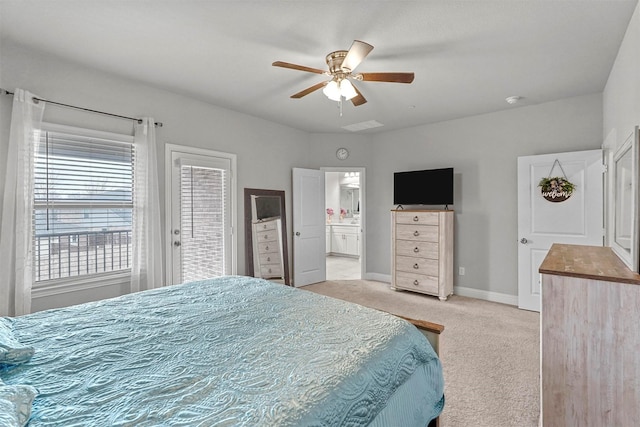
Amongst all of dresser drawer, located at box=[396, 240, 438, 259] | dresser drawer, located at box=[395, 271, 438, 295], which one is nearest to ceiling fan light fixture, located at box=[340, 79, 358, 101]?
dresser drawer, located at box=[396, 240, 438, 259]

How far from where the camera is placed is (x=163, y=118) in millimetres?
3363

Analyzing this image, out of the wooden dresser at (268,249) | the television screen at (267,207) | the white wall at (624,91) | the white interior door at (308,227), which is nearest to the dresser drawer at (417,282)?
the white interior door at (308,227)

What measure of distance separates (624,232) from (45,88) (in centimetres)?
433

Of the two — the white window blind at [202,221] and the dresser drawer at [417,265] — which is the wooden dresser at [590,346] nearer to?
the dresser drawer at [417,265]

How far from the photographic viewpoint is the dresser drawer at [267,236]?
437cm

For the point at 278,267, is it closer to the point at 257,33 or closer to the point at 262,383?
the point at 257,33

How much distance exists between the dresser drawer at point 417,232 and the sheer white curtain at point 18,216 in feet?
13.6

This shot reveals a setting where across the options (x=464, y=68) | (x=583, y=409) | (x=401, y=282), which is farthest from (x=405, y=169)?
(x=583, y=409)

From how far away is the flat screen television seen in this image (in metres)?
4.36

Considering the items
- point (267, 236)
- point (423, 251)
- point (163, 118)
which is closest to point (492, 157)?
point (423, 251)

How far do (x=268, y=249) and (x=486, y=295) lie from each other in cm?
314

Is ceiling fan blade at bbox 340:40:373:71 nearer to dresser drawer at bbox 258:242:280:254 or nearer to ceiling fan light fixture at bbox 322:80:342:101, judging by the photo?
ceiling fan light fixture at bbox 322:80:342:101

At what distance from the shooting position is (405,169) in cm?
500

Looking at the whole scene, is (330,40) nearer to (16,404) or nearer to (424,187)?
(16,404)
